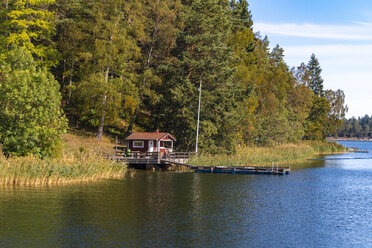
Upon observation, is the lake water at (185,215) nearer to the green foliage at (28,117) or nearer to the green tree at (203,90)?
the green foliage at (28,117)

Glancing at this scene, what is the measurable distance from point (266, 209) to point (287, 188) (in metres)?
11.6

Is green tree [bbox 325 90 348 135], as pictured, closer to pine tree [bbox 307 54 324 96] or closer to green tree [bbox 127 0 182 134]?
pine tree [bbox 307 54 324 96]

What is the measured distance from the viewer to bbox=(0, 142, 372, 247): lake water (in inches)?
884

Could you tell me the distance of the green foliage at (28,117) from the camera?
3948 cm

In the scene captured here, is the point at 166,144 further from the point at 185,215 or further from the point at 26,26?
the point at 185,215

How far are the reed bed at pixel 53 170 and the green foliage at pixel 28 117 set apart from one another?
70.3 inches

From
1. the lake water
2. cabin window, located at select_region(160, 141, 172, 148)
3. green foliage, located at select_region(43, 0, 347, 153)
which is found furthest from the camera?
green foliage, located at select_region(43, 0, 347, 153)

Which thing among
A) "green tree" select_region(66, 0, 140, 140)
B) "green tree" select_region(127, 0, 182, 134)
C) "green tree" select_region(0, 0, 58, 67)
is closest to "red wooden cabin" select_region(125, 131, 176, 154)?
"green tree" select_region(66, 0, 140, 140)

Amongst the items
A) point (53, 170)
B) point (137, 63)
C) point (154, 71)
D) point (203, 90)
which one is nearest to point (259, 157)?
point (203, 90)

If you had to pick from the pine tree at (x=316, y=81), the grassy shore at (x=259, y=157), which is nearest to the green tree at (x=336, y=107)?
the pine tree at (x=316, y=81)

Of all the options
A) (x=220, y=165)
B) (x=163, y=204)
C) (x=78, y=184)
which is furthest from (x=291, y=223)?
(x=220, y=165)

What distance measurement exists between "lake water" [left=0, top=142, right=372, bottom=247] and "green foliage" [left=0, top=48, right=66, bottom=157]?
6.38m

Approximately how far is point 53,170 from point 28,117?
20.3ft

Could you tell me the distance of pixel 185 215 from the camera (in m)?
28.4
